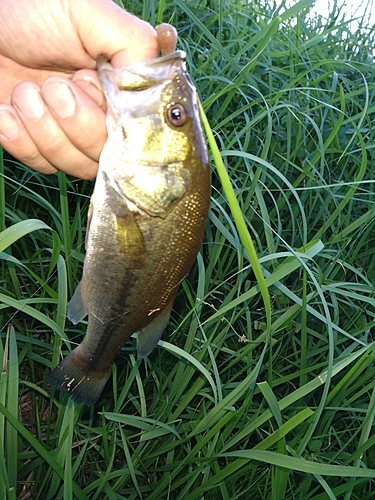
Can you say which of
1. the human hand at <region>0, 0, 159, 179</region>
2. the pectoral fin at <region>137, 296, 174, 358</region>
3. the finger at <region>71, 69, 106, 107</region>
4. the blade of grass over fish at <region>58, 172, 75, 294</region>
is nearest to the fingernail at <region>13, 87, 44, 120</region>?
the human hand at <region>0, 0, 159, 179</region>

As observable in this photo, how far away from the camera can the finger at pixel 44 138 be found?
1704 millimetres

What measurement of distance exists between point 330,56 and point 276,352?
219 centimetres

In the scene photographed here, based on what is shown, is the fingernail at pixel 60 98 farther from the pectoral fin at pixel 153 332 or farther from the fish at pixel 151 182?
the pectoral fin at pixel 153 332

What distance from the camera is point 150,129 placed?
1449 mm

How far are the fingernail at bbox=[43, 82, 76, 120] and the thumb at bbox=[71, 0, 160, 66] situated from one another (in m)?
0.15

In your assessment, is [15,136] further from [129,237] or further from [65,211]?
[129,237]

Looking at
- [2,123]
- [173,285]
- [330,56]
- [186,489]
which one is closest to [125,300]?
[173,285]

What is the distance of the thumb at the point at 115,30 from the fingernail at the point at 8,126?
12.8 inches

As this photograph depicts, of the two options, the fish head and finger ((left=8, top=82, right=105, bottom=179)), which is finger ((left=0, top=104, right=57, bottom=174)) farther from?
the fish head

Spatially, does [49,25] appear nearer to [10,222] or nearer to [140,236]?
[140,236]

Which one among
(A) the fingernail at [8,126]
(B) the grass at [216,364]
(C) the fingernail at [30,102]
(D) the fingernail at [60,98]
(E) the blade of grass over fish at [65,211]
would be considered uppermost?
(D) the fingernail at [60,98]

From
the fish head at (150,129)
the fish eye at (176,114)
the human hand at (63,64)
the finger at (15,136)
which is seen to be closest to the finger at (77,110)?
the human hand at (63,64)

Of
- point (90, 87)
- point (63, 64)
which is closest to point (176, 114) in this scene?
point (90, 87)

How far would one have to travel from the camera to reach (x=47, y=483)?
2.23 metres
